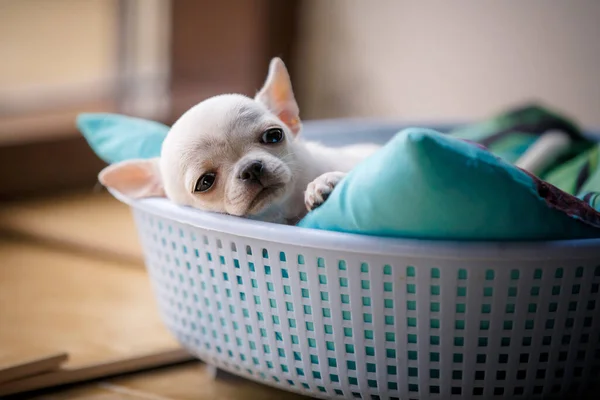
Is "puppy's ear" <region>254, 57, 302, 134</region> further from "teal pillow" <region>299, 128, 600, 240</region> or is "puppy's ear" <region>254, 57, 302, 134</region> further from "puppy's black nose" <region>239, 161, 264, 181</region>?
"teal pillow" <region>299, 128, 600, 240</region>

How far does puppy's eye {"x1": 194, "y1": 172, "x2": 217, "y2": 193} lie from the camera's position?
1189mm

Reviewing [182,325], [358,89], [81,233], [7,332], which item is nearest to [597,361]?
[182,325]

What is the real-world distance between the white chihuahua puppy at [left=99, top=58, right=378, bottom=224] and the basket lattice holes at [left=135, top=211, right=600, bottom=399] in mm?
71

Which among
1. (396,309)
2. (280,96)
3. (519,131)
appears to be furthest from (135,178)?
(519,131)

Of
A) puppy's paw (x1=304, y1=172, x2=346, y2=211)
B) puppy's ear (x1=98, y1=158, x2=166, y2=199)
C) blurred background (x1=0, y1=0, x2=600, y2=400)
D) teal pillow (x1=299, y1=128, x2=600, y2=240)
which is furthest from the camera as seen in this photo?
blurred background (x1=0, y1=0, x2=600, y2=400)

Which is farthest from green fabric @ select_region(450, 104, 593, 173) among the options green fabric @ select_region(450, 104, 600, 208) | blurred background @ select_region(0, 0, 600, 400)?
blurred background @ select_region(0, 0, 600, 400)

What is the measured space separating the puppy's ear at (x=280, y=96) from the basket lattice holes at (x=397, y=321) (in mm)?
294

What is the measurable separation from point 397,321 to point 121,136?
0.71 meters

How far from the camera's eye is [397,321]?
3.43 ft

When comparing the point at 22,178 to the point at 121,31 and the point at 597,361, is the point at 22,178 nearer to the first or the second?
the point at 121,31

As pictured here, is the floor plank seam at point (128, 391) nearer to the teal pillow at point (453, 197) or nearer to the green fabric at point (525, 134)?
the teal pillow at point (453, 197)

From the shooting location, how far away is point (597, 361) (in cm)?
110

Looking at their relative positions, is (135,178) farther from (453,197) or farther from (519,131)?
(519,131)

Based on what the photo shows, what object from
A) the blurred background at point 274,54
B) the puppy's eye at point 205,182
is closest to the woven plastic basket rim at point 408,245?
the puppy's eye at point 205,182
